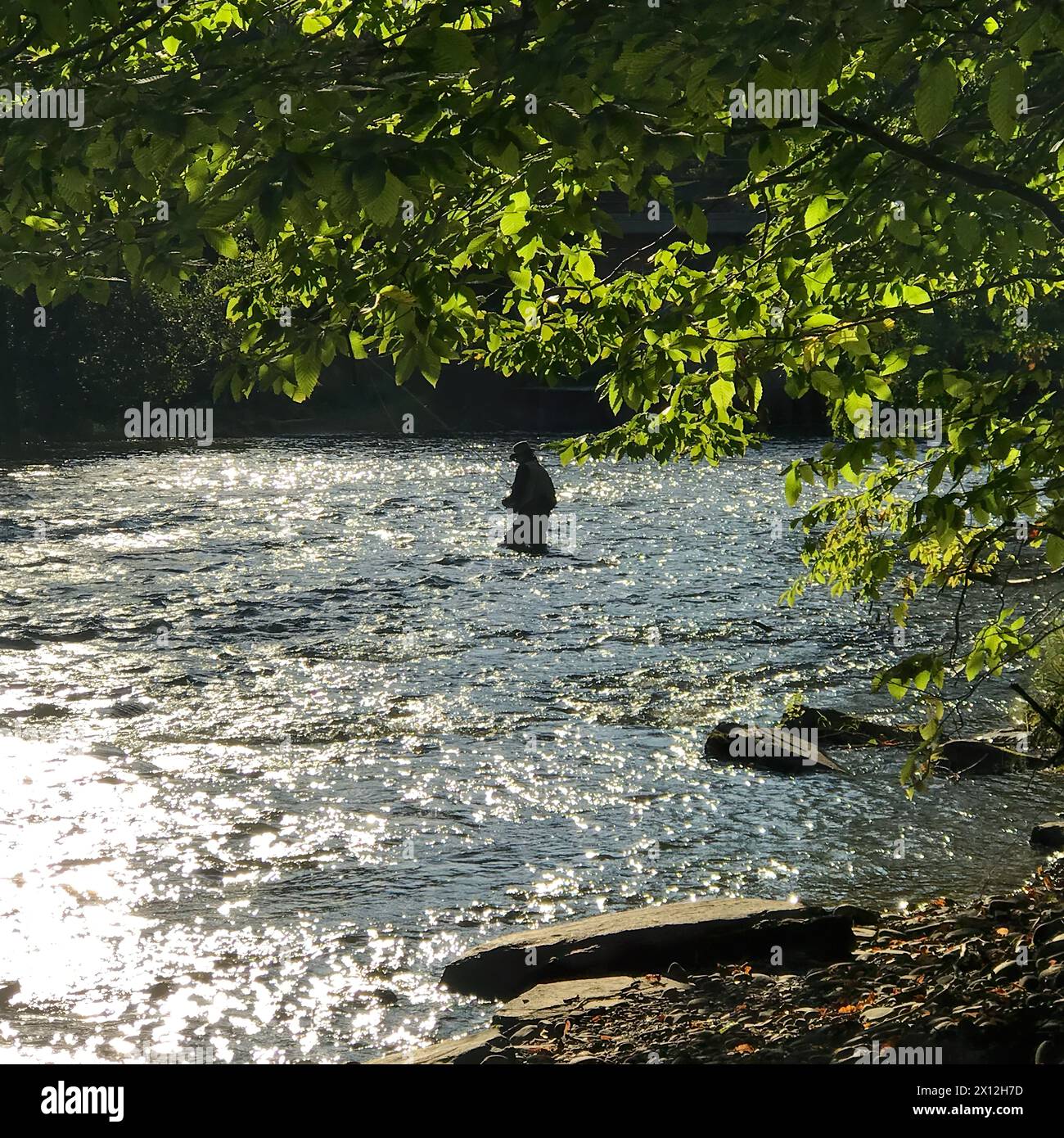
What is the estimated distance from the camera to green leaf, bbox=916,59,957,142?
15.6 feet

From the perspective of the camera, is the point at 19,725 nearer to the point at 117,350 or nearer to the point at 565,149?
the point at 565,149

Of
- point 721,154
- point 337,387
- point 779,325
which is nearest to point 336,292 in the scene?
point 721,154

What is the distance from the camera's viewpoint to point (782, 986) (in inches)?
302

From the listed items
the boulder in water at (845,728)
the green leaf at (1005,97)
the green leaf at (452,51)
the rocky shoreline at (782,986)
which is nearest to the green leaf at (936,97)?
the green leaf at (1005,97)

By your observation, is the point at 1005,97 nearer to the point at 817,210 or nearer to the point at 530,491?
the point at 817,210

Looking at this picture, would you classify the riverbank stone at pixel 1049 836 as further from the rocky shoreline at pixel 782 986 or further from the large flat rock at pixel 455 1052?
the large flat rock at pixel 455 1052

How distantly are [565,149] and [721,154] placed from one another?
1.10m

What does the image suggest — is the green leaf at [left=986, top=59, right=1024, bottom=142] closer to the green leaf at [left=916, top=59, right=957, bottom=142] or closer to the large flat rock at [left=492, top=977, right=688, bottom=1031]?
the green leaf at [left=916, top=59, right=957, bottom=142]

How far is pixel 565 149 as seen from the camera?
17.6 feet

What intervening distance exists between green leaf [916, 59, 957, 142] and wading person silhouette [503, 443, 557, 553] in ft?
78.2

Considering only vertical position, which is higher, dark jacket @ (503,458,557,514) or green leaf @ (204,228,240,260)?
green leaf @ (204,228,240,260)

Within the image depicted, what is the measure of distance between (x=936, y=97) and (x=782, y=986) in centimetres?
471

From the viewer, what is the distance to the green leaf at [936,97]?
A: 4754mm

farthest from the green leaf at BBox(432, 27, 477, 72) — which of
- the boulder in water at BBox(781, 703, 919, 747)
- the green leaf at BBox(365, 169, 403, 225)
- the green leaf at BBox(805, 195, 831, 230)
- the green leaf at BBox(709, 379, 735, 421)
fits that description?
the boulder in water at BBox(781, 703, 919, 747)
